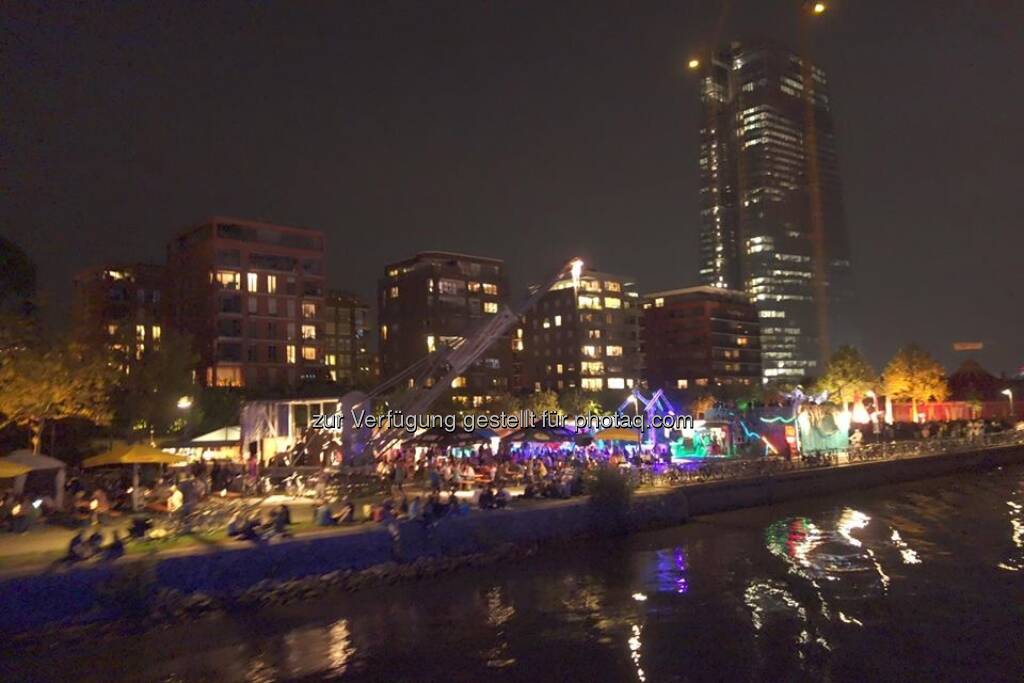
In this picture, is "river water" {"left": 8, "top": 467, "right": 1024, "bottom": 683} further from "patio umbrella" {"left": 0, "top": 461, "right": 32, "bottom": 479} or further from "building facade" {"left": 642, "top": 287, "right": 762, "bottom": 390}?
"building facade" {"left": 642, "top": 287, "right": 762, "bottom": 390}

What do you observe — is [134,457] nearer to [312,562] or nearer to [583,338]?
[312,562]

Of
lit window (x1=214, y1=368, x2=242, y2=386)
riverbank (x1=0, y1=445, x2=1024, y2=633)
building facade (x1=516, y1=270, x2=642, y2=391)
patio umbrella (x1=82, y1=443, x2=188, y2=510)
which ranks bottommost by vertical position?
riverbank (x1=0, y1=445, x2=1024, y2=633)

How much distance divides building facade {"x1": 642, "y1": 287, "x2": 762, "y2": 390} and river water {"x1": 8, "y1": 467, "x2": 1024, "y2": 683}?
359ft

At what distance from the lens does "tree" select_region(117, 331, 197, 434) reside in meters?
48.8

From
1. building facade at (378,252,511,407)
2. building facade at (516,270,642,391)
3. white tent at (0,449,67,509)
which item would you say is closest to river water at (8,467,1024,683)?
white tent at (0,449,67,509)

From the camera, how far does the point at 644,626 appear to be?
18812mm

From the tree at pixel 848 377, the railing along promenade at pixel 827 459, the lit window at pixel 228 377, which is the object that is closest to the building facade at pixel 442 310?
the lit window at pixel 228 377

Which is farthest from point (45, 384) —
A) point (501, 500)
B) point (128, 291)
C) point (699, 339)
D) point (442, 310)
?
point (699, 339)

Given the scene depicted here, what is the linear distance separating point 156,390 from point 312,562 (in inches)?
1286

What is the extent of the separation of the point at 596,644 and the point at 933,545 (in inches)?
663

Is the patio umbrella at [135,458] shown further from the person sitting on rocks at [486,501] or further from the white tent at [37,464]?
the person sitting on rocks at [486,501]

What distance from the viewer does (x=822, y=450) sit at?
46.6 m

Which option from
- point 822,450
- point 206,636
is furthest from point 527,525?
point 822,450

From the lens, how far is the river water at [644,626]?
16156 mm
